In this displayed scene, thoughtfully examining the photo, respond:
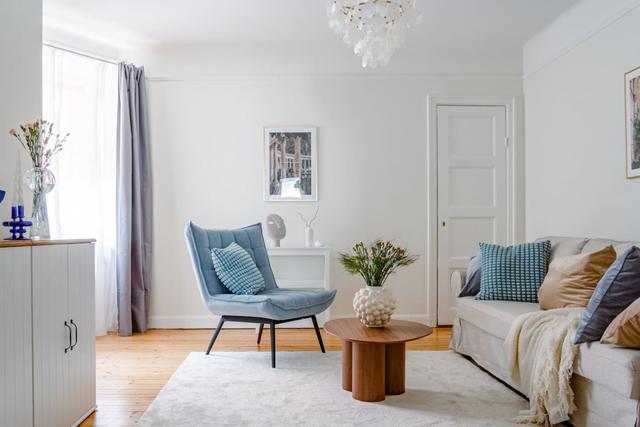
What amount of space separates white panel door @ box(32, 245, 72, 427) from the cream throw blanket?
2121 mm

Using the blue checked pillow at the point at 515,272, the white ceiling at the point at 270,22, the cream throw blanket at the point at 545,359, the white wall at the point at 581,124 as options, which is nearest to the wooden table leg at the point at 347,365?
the cream throw blanket at the point at 545,359

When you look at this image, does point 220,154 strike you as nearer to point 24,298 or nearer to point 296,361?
point 296,361

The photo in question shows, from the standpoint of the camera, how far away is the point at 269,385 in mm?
2963

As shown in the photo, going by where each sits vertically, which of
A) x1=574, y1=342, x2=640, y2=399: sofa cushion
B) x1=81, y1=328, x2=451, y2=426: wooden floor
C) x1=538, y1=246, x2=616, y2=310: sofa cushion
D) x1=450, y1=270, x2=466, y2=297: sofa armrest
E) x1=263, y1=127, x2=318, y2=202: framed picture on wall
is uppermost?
x1=263, y1=127, x2=318, y2=202: framed picture on wall

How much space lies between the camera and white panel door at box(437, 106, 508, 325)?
473 cm

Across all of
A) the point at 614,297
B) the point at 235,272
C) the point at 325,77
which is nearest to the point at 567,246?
the point at 614,297

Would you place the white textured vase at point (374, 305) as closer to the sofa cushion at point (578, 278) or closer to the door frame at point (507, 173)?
the sofa cushion at point (578, 278)

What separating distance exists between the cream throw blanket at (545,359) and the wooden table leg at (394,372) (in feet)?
1.88

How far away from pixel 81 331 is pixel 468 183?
11.6 ft

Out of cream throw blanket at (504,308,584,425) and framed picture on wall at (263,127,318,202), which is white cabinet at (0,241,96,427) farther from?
framed picture on wall at (263,127,318,202)

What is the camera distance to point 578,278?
2.72 metres

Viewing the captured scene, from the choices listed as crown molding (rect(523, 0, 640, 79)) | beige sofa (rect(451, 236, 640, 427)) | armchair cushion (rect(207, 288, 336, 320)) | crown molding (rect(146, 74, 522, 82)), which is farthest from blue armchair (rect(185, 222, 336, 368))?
crown molding (rect(523, 0, 640, 79))

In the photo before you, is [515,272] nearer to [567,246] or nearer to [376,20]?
[567,246]

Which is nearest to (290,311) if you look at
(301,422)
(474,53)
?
(301,422)
